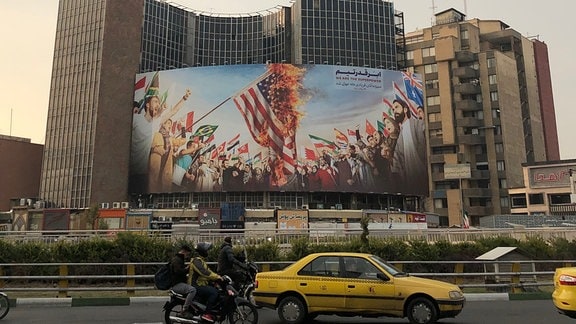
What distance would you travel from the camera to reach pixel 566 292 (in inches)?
312

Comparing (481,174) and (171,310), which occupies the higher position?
(481,174)

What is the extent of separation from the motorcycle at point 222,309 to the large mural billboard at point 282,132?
55.0 m

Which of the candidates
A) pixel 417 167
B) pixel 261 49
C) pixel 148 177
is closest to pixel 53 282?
pixel 148 177

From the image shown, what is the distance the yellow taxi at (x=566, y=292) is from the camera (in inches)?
307

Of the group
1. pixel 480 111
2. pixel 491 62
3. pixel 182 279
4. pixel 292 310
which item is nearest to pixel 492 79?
pixel 491 62

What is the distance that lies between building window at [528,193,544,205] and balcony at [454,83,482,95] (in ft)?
86.2

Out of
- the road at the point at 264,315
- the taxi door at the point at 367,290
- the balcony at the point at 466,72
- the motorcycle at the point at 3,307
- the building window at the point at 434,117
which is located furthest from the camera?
the building window at the point at 434,117

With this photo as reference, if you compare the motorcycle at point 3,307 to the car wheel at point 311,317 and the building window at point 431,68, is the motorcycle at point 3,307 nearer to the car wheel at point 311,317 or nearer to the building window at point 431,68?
the car wheel at point 311,317

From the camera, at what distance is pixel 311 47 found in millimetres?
77812

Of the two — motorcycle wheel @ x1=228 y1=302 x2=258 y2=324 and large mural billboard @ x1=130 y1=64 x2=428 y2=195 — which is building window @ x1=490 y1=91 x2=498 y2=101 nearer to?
large mural billboard @ x1=130 y1=64 x2=428 y2=195

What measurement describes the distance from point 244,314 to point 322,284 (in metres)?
1.64

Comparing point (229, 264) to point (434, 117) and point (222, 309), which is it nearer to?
point (222, 309)

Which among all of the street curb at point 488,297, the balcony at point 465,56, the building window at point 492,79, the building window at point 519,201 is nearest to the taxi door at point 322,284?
the street curb at point 488,297

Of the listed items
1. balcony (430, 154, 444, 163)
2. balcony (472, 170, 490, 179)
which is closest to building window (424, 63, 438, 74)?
balcony (430, 154, 444, 163)
